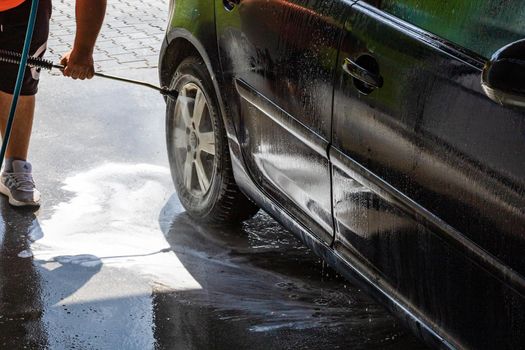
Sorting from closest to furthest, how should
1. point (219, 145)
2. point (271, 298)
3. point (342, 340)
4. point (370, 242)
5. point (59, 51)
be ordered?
1. point (370, 242)
2. point (342, 340)
3. point (271, 298)
4. point (219, 145)
5. point (59, 51)

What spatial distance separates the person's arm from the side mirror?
2113mm

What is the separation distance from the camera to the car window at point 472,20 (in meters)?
2.63

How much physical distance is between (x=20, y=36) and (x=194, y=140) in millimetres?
985

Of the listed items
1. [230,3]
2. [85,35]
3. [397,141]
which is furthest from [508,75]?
[85,35]

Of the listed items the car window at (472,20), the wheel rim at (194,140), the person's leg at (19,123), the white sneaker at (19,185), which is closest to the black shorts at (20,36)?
the person's leg at (19,123)

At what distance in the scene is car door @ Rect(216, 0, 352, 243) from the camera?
3.35 meters

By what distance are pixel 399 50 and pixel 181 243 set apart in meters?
1.98

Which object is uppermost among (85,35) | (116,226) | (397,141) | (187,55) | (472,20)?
(472,20)

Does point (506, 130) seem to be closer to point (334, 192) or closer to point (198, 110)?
point (334, 192)

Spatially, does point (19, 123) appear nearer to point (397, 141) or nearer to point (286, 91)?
point (286, 91)

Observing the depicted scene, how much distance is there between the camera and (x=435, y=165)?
2783mm

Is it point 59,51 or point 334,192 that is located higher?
point 334,192

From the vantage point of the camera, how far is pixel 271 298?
408 cm

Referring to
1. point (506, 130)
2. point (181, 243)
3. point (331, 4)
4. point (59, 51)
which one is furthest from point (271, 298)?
point (59, 51)
